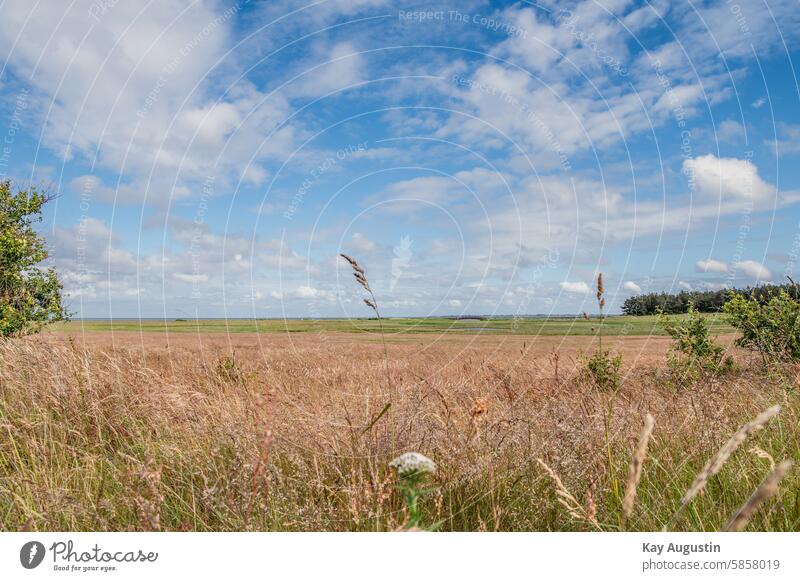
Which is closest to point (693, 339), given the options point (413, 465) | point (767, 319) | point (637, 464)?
point (767, 319)

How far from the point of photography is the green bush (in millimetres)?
10445

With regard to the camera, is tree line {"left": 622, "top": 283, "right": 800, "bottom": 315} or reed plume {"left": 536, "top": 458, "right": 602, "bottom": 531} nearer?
reed plume {"left": 536, "top": 458, "right": 602, "bottom": 531}

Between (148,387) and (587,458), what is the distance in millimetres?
4563

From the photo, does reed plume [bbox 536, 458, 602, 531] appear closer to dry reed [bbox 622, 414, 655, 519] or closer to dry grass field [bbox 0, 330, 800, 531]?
dry grass field [bbox 0, 330, 800, 531]

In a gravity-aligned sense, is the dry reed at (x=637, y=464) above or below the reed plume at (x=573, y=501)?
above

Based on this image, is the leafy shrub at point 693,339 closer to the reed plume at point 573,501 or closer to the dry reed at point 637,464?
the reed plume at point 573,501

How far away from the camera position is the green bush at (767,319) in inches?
411

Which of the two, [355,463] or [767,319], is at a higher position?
[767,319]

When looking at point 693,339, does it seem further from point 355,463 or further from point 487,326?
point 487,326

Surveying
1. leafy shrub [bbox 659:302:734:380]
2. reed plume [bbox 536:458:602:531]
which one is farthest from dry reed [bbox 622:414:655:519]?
leafy shrub [bbox 659:302:734:380]

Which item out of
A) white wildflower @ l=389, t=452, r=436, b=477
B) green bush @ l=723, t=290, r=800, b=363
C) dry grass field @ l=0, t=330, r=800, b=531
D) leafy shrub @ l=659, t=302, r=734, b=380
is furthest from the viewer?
leafy shrub @ l=659, t=302, r=734, b=380

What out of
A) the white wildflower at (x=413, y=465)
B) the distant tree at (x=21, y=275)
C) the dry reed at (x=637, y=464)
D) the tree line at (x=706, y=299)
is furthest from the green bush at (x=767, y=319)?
the distant tree at (x=21, y=275)

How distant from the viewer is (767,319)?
11.1 m

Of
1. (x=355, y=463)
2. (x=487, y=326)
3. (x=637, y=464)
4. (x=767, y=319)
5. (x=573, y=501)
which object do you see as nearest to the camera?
(x=637, y=464)
